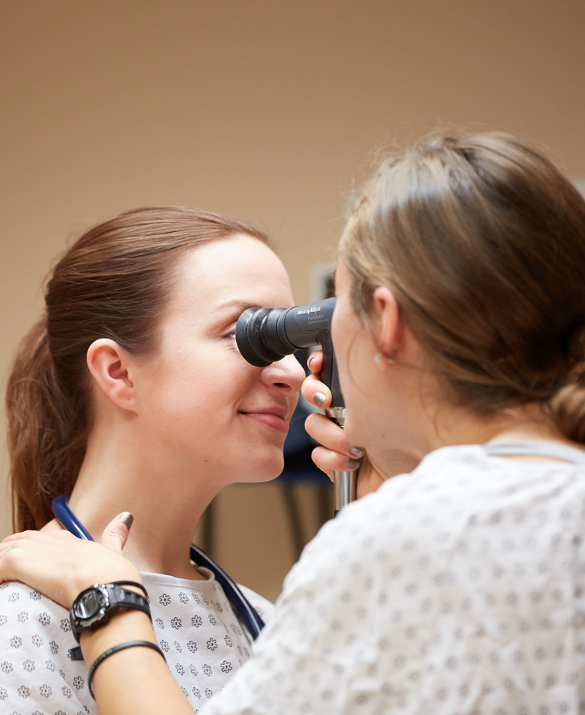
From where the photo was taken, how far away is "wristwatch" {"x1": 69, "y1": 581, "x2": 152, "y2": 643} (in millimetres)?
932

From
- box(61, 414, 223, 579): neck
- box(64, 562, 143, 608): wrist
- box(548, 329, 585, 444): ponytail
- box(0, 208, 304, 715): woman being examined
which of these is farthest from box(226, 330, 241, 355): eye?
box(548, 329, 585, 444): ponytail

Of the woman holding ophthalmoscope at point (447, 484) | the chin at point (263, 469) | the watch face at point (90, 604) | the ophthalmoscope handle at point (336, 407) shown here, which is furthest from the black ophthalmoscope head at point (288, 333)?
the watch face at point (90, 604)

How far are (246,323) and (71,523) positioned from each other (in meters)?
0.46

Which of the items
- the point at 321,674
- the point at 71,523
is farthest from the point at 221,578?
the point at 321,674

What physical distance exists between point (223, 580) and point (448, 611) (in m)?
0.88

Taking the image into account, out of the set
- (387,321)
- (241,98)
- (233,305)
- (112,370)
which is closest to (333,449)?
(233,305)

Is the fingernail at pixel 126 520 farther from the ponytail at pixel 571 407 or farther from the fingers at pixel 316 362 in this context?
the ponytail at pixel 571 407

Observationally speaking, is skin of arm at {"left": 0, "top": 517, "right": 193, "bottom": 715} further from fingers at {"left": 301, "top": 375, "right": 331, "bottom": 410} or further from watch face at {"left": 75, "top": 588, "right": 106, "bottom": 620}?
fingers at {"left": 301, "top": 375, "right": 331, "bottom": 410}

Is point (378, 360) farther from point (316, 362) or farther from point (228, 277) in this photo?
point (228, 277)

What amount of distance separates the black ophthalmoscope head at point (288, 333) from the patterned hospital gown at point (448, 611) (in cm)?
60

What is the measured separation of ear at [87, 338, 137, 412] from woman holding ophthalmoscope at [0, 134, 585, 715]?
1.14ft

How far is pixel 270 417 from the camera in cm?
138

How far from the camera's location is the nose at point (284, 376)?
139cm

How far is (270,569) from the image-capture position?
3113 mm
